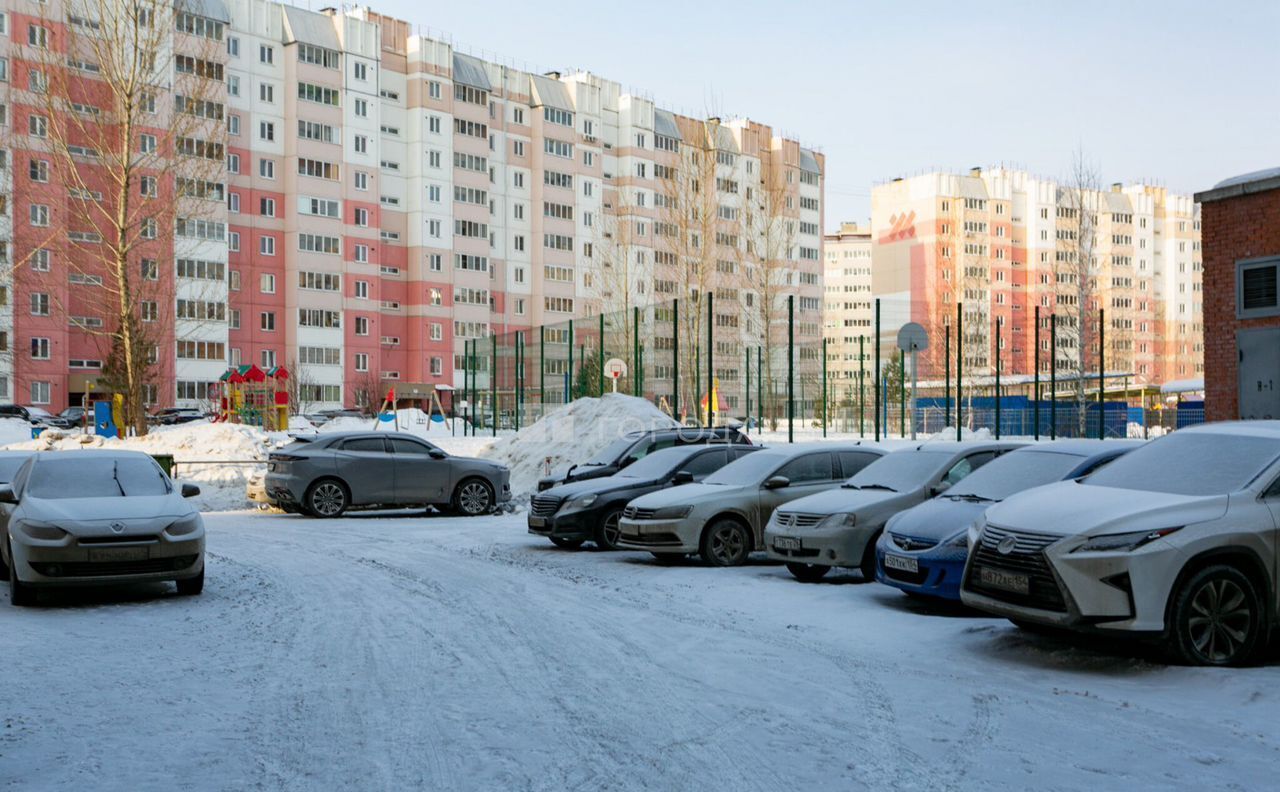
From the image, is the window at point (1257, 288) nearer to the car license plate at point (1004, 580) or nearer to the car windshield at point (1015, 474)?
the car windshield at point (1015, 474)

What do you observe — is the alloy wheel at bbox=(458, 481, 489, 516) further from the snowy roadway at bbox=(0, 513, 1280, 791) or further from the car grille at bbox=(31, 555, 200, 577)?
the car grille at bbox=(31, 555, 200, 577)

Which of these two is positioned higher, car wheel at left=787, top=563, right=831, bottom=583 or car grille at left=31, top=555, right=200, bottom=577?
car grille at left=31, top=555, right=200, bottom=577

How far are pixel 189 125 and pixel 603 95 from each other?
77.3 meters

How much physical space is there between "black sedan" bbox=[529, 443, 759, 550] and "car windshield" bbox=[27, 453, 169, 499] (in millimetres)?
5760

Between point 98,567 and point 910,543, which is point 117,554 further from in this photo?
point 910,543

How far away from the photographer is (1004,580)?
8820 mm

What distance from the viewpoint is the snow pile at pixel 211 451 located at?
26.5 metres

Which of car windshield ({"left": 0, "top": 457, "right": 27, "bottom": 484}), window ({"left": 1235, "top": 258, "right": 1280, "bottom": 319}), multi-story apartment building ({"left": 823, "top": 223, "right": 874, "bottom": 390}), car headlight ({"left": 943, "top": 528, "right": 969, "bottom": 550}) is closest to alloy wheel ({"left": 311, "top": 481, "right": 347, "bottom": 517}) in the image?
car windshield ({"left": 0, "top": 457, "right": 27, "bottom": 484})

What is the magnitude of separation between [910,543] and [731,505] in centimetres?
409

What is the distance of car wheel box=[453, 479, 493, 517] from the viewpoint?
75.6 ft

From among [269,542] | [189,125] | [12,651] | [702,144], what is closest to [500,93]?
[702,144]

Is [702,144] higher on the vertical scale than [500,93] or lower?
lower

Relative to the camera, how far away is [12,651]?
30.1ft

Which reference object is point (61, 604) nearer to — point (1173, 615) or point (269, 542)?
point (269, 542)
